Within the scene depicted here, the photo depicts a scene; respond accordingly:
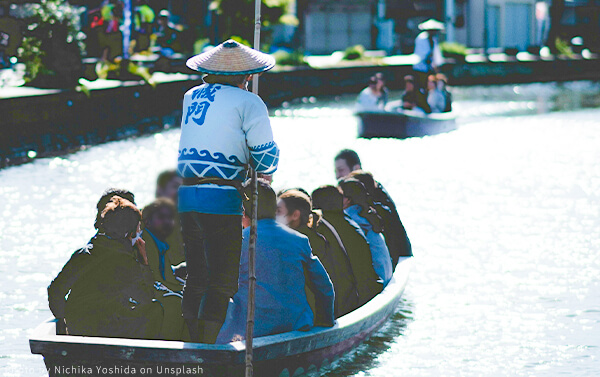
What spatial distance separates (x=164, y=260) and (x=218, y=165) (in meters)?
0.97

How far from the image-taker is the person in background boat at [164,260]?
588cm

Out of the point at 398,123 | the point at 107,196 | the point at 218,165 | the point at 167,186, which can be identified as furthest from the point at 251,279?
the point at 398,123

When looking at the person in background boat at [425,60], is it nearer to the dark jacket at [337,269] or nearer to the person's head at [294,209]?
the dark jacket at [337,269]

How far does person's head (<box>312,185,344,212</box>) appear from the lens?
22.7 feet

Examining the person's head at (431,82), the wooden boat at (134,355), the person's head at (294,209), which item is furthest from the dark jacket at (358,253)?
the person's head at (431,82)

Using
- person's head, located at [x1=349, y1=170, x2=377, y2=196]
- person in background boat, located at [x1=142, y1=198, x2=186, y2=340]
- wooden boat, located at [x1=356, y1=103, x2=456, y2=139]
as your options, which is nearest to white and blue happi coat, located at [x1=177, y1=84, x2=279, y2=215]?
person in background boat, located at [x1=142, y1=198, x2=186, y2=340]

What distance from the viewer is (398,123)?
19688 mm

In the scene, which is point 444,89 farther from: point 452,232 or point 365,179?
point 365,179

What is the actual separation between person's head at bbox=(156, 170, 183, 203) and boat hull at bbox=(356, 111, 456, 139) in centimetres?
1337

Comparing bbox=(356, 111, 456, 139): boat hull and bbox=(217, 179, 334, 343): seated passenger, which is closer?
bbox=(217, 179, 334, 343): seated passenger

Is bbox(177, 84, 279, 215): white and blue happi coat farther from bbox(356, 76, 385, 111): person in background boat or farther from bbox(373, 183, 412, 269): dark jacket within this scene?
bbox(356, 76, 385, 111): person in background boat

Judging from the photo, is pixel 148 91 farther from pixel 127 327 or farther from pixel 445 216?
pixel 127 327

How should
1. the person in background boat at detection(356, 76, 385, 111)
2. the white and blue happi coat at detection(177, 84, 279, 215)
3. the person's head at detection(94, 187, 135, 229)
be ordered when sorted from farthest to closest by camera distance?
the person in background boat at detection(356, 76, 385, 111) < the person's head at detection(94, 187, 135, 229) < the white and blue happi coat at detection(177, 84, 279, 215)

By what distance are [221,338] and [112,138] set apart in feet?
49.9
